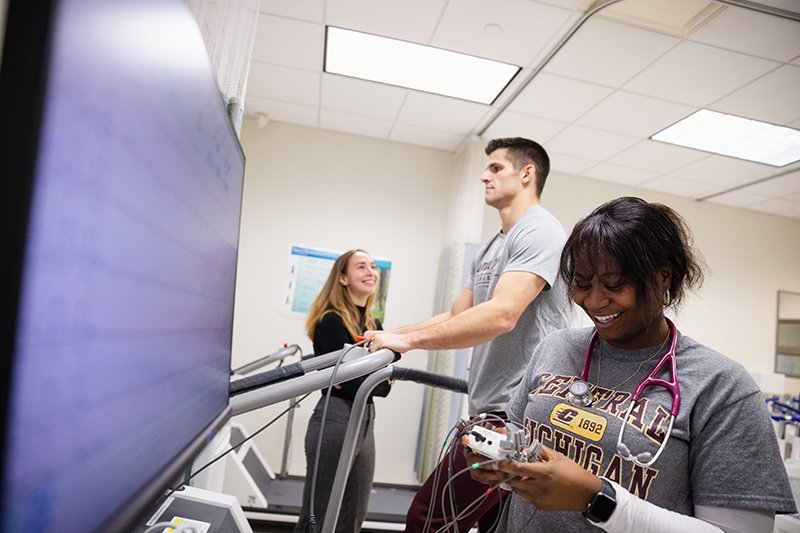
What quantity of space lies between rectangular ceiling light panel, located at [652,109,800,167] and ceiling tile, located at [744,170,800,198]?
347 mm

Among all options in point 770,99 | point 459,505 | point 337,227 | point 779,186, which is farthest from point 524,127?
point 459,505

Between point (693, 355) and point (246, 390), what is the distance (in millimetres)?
863

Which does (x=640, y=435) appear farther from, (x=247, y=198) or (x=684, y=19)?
(x=247, y=198)

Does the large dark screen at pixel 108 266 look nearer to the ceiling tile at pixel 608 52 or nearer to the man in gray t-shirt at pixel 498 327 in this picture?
the man in gray t-shirt at pixel 498 327

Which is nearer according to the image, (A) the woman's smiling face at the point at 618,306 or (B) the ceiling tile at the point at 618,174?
(A) the woman's smiling face at the point at 618,306

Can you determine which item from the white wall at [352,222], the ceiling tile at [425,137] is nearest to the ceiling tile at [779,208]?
the white wall at [352,222]

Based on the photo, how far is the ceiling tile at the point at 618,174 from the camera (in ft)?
14.3

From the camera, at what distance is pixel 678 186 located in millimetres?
4609

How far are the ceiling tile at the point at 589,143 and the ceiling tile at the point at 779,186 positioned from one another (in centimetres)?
145

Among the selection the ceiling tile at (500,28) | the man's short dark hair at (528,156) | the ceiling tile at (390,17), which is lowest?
the man's short dark hair at (528,156)

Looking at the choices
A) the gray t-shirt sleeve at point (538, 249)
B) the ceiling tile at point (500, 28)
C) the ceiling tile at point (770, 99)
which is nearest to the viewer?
the gray t-shirt sleeve at point (538, 249)

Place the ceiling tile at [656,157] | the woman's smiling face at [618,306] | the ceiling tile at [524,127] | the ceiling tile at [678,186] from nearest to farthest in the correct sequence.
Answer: the woman's smiling face at [618,306], the ceiling tile at [524,127], the ceiling tile at [656,157], the ceiling tile at [678,186]

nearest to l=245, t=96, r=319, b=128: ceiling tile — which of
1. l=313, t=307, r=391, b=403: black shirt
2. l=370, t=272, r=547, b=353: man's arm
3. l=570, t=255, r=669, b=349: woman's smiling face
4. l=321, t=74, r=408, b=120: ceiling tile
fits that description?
l=321, t=74, r=408, b=120: ceiling tile

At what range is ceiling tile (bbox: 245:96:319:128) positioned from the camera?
3906 millimetres
